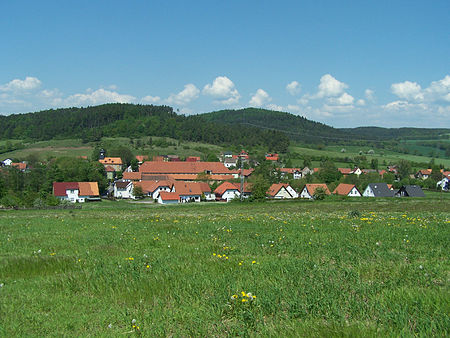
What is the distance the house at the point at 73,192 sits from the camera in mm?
97000

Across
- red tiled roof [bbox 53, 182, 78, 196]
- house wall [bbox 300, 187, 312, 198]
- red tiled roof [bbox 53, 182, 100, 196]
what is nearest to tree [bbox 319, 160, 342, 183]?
house wall [bbox 300, 187, 312, 198]

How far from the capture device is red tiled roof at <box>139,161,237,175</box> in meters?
146

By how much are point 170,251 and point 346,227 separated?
23.3 ft

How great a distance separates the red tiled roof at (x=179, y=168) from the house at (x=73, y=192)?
44959 millimetres

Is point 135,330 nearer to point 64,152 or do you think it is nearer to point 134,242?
point 134,242

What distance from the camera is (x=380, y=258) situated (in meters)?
8.58

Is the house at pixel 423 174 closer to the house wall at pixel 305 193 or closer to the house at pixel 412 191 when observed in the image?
the house at pixel 412 191

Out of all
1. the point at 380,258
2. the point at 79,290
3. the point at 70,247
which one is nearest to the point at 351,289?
the point at 380,258

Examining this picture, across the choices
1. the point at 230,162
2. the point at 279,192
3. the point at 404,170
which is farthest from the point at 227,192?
the point at 230,162

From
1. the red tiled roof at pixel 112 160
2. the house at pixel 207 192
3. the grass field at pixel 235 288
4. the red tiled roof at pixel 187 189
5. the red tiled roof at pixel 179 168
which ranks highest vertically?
the grass field at pixel 235 288

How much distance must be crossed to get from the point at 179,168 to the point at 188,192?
50824 millimetres

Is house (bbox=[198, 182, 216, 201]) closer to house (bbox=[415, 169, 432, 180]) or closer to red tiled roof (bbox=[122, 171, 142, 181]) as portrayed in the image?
red tiled roof (bbox=[122, 171, 142, 181])

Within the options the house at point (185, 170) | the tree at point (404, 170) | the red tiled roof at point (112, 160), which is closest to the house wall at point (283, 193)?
the house at point (185, 170)

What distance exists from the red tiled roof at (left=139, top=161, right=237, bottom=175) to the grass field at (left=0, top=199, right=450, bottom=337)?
135490mm
